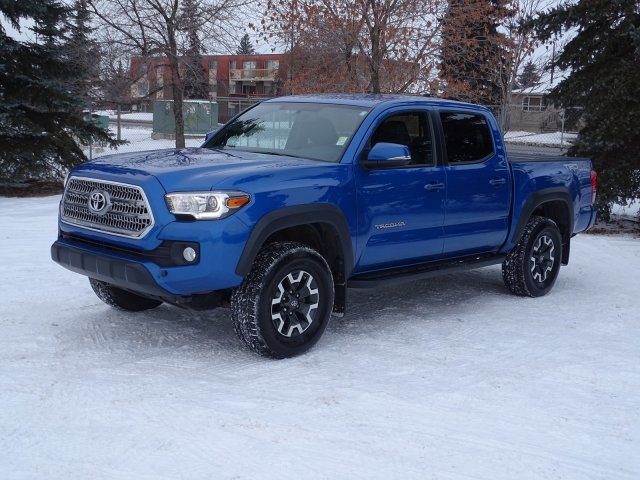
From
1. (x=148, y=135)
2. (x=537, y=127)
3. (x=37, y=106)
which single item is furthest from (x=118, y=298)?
(x=537, y=127)

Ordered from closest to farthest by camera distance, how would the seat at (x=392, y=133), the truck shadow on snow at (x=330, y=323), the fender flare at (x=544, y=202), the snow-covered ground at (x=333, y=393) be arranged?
the snow-covered ground at (x=333, y=393)
the truck shadow on snow at (x=330, y=323)
the seat at (x=392, y=133)
the fender flare at (x=544, y=202)

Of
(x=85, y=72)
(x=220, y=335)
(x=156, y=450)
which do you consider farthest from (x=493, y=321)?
(x=85, y=72)

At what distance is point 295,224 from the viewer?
5105 mm

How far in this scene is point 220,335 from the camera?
577 cm

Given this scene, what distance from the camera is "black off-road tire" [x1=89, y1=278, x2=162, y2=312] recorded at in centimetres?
611

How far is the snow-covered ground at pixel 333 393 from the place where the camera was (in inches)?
145

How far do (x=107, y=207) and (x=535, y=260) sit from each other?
4.45m

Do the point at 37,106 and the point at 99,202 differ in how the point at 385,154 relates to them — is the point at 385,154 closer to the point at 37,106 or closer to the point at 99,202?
the point at 99,202

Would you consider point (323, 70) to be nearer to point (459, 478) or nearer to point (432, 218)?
point (432, 218)

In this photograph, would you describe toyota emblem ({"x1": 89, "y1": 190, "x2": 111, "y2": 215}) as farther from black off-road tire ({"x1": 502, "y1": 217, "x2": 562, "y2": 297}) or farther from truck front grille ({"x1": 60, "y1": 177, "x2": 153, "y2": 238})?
black off-road tire ({"x1": 502, "y1": 217, "x2": 562, "y2": 297})

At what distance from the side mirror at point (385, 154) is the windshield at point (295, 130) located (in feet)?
0.78

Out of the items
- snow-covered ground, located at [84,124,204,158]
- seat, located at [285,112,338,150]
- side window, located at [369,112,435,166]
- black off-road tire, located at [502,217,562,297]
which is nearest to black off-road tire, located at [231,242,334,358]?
seat, located at [285,112,338,150]

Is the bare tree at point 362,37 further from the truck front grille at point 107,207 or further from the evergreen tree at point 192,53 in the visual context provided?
the truck front grille at point 107,207

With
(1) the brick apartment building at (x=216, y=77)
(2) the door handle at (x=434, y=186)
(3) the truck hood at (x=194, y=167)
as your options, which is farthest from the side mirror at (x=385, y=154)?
(1) the brick apartment building at (x=216, y=77)
